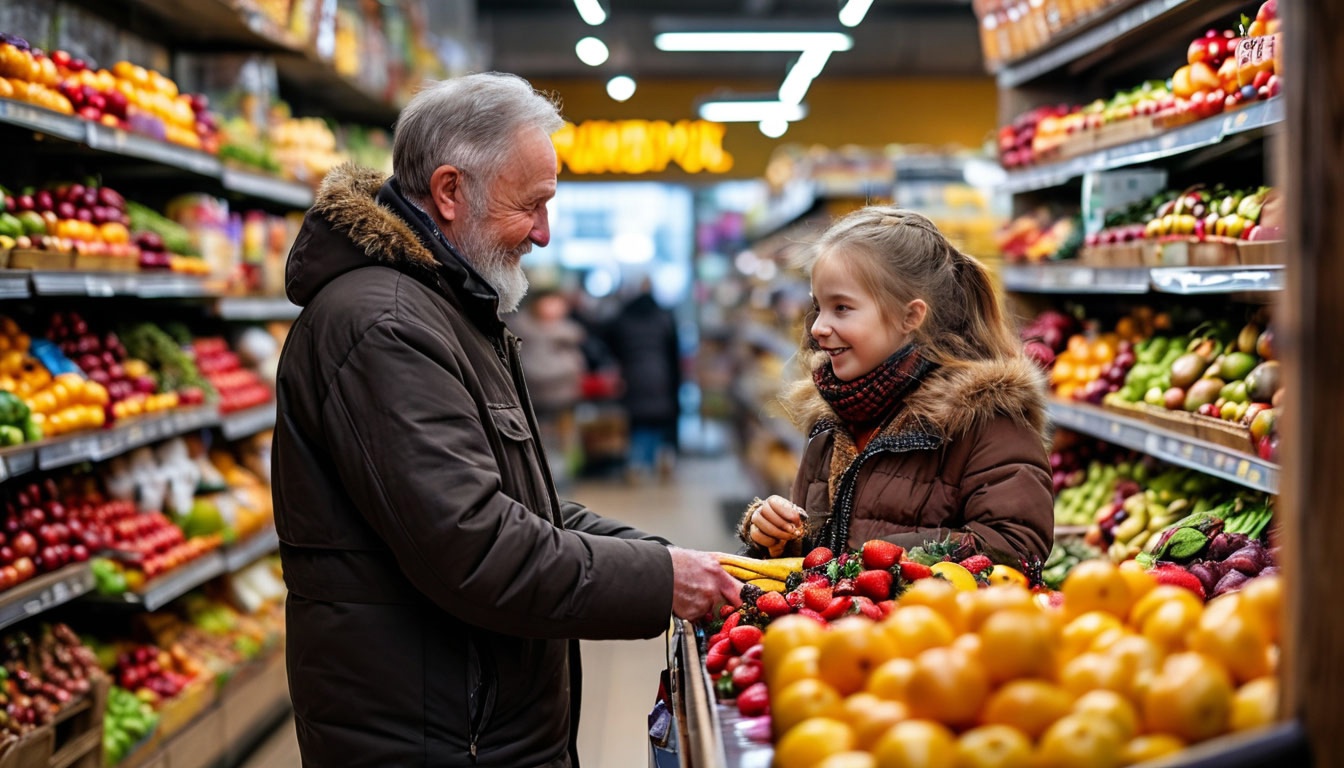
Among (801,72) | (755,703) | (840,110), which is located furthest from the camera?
(840,110)

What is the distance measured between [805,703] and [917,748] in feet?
0.63

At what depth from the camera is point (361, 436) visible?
73.4 inches

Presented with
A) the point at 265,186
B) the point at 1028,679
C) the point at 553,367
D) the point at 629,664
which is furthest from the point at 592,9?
the point at 1028,679

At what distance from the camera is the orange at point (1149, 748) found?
1120 millimetres

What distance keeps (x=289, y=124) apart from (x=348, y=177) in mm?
3819

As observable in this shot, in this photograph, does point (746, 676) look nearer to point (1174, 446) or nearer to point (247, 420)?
point (1174, 446)

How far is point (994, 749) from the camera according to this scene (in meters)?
1.14

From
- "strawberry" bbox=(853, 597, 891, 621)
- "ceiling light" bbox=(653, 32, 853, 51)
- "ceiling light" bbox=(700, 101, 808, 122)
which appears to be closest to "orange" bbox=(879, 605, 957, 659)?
"strawberry" bbox=(853, 597, 891, 621)

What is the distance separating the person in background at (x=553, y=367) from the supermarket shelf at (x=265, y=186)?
497cm

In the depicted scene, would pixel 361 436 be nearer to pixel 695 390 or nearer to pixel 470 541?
pixel 470 541

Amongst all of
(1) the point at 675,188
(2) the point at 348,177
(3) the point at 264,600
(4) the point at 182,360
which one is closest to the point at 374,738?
(2) the point at 348,177

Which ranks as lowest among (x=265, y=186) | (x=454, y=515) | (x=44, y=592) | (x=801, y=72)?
(x=44, y=592)

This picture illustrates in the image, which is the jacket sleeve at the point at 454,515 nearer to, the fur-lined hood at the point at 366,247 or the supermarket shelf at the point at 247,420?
the fur-lined hood at the point at 366,247

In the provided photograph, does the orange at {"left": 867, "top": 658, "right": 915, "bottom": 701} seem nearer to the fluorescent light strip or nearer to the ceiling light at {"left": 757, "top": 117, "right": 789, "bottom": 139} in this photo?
the fluorescent light strip
